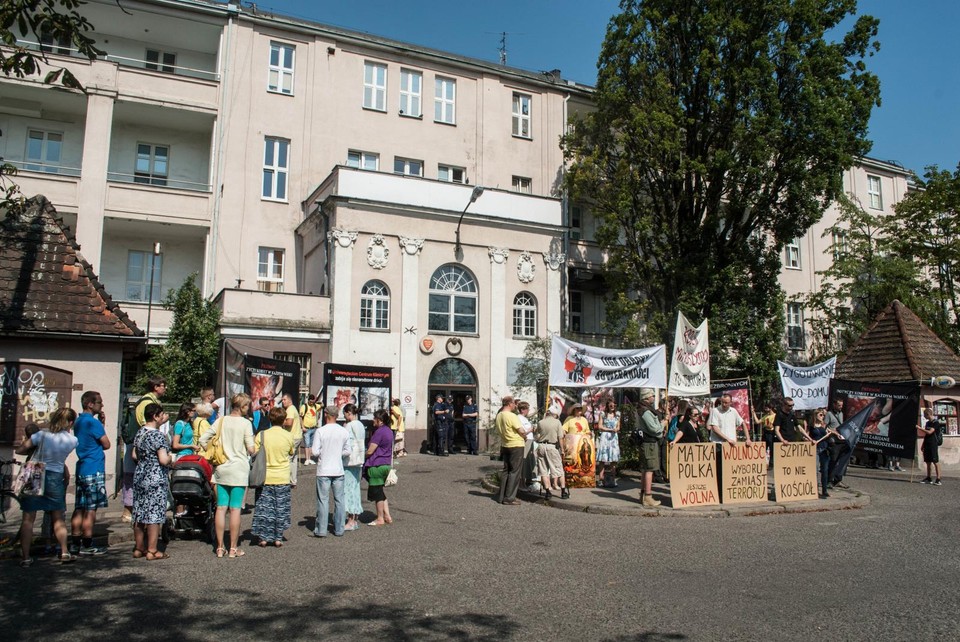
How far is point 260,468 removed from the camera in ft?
31.5

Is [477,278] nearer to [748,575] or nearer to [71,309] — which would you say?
[71,309]

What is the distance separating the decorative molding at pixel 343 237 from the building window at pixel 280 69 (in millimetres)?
7115

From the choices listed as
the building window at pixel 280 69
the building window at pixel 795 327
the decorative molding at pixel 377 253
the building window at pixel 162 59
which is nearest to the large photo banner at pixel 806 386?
the decorative molding at pixel 377 253

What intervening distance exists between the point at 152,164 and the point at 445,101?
1154cm

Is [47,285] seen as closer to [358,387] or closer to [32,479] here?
[32,479]

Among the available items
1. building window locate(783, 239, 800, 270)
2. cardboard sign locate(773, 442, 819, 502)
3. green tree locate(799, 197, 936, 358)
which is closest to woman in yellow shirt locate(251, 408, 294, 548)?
cardboard sign locate(773, 442, 819, 502)

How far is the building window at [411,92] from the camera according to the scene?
30453mm

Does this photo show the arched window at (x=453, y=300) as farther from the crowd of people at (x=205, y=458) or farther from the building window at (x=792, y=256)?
the building window at (x=792, y=256)

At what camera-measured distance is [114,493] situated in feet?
47.2

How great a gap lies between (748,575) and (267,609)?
4782 millimetres

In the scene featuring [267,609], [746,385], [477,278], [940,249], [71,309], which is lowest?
[267,609]

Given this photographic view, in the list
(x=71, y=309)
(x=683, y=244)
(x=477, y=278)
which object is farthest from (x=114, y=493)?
(x=683, y=244)

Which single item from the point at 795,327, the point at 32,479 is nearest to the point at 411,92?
the point at 795,327

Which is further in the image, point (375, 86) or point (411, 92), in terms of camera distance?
point (411, 92)
